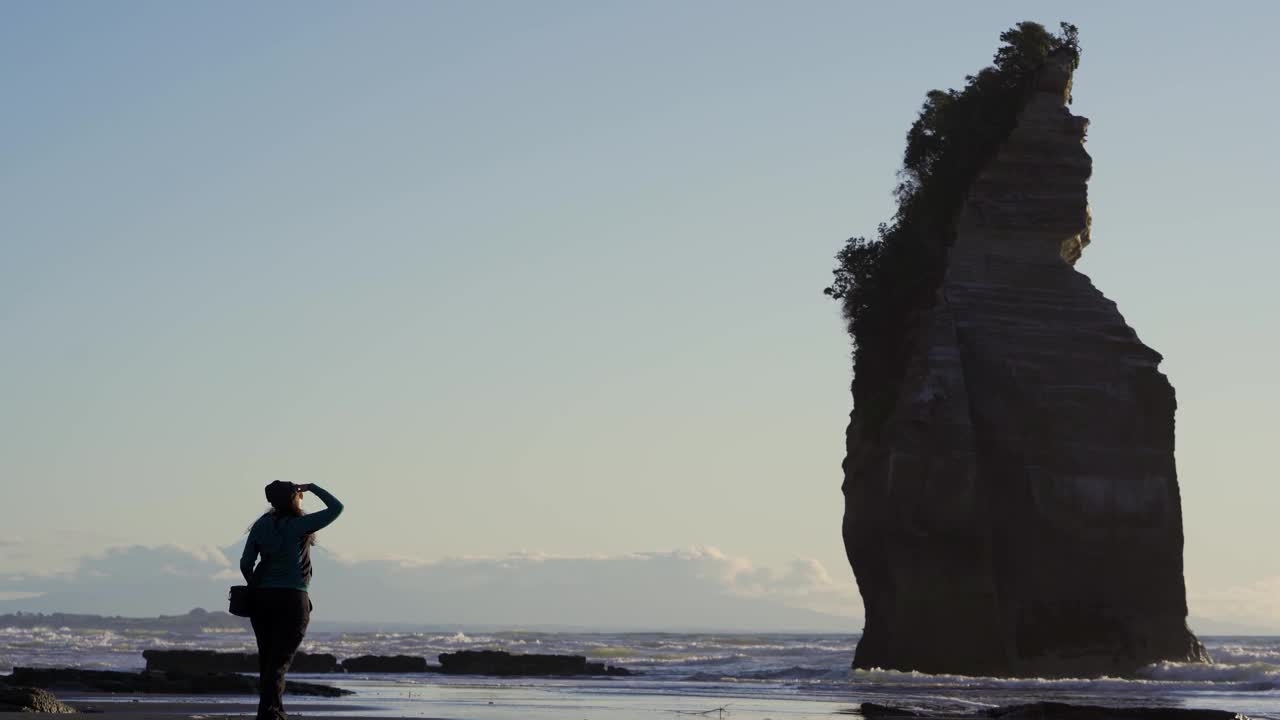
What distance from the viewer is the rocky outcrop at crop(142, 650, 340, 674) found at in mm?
38406

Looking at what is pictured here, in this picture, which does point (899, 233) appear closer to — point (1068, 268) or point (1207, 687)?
point (1068, 268)

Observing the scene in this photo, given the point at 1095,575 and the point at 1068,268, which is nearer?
the point at 1095,575

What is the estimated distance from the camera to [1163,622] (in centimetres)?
4350

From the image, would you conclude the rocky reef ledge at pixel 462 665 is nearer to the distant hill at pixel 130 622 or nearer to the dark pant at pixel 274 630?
the dark pant at pixel 274 630

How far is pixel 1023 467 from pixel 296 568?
1374 inches

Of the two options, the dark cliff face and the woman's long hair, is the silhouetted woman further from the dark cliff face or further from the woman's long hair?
the dark cliff face

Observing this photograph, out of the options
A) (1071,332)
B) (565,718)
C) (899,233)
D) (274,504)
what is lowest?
(565,718)

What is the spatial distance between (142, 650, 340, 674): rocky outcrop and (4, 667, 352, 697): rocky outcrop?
8.86 meters

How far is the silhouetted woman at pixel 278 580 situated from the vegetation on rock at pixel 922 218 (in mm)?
37239

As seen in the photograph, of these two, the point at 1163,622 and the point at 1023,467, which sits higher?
the point at 1023,467

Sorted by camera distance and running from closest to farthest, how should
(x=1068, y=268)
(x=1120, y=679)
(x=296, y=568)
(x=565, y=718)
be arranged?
(x=296, y=568)
(x=565, y=718)
(x=1120, y=679)
(x=1068, y=268)

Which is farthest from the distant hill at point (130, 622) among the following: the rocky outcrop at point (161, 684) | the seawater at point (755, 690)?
the rocky outcrop at point (161, 684)

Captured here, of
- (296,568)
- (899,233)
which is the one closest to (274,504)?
(296,568)

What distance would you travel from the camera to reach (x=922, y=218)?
1967 inches
